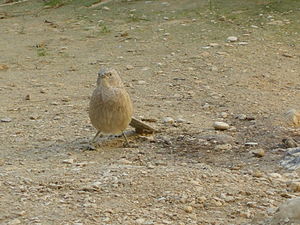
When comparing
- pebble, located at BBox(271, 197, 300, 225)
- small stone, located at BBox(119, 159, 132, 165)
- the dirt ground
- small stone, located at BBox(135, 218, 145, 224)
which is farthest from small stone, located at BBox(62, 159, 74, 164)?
pebble, located at BBox(271, 197, 300, 225)

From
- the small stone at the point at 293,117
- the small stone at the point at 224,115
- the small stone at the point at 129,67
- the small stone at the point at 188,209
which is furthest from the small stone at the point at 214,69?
the small stone at the point at 188,209

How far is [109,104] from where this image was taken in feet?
14.8

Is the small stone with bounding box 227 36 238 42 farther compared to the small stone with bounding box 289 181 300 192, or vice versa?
the small stone with bounding box 227 36 238 42

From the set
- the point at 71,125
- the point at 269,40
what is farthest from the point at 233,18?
the point at 71,125

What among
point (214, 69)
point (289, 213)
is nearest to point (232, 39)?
point (214, 69)

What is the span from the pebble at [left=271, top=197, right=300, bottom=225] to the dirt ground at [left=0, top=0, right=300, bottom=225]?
0.23 metres

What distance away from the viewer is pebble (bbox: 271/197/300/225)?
9.95 feet

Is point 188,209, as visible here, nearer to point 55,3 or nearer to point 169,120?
point 169,120

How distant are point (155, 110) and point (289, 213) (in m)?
2.75

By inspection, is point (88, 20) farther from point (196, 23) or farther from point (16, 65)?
point (16, 65)

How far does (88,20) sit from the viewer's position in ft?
32.8

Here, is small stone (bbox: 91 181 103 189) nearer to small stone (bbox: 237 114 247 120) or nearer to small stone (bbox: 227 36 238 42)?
small stone (bbox: 237 114 247 120)

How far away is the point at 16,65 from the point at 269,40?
314cm

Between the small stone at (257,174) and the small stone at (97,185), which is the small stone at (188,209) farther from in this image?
the small stone at (257,174)
